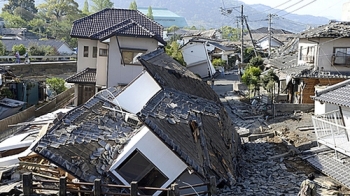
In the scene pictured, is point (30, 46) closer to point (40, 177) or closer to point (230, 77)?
point (230, 77)

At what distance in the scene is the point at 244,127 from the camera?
2278 centimetres

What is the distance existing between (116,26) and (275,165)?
13927 mm

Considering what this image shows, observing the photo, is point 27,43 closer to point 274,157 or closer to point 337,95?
point 274,157

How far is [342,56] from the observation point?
85.7 ft

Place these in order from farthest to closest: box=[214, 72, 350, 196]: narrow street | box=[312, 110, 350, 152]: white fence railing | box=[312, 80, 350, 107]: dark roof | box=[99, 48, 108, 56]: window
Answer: box=[99, 48, 108, 56]: window < box=[312, 110, 350, 152]: white fence railing < box=[312, 80, 350, 107]: dark roof < box=[214, 72, 350, 196]: narrow street

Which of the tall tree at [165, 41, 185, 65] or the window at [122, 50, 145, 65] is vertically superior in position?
the tall tree at [165, 41, 185, 65]

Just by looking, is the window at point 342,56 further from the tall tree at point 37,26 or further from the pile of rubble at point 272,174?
the tall tree at point 37,26

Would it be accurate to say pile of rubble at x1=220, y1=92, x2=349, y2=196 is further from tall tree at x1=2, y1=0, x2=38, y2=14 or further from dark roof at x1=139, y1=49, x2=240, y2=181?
tall tree at x1=2, y1=0, x2=38, y2=14

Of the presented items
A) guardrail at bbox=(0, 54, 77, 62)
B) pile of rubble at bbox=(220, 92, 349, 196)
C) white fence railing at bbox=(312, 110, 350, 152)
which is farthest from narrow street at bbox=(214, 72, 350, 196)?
guardrail at bbox=(0, 54, 77, 62)

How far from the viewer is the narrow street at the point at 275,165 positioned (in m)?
12.5

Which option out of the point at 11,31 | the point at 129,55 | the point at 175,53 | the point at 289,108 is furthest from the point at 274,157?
the point at 11,31

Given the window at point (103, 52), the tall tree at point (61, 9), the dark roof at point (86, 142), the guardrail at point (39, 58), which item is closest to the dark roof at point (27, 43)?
the guardrail at point (39, 58)

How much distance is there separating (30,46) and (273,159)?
4328 cm

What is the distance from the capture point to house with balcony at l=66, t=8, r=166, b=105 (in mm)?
23016
